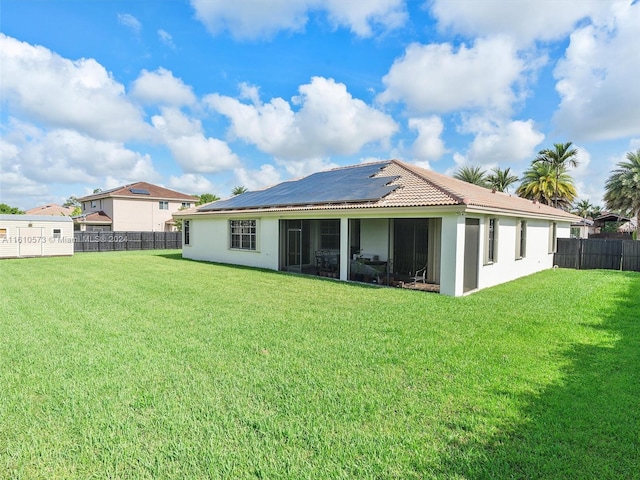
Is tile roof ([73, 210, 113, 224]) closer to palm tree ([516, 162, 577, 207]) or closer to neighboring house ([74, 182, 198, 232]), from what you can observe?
neighboring house ([74, 182, 198, 232])

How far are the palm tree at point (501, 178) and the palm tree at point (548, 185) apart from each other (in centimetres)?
601

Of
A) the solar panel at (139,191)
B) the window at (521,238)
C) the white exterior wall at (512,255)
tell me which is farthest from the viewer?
the solar panel at (139,191)

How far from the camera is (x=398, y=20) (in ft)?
41.1

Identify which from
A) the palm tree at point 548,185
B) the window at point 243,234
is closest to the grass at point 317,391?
the window at point 243,234

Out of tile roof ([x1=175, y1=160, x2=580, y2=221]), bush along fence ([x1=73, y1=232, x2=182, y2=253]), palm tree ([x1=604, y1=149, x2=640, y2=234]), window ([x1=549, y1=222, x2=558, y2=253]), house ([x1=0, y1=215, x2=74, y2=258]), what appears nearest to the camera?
tile roof ([x1=175, y1=160, x2=580, y2=221])

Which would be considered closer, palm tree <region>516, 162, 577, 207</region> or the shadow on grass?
the shadow on grass

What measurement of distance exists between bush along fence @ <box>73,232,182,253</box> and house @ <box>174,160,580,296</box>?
11.2 meters

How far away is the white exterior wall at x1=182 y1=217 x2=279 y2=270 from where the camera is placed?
15.6 metres

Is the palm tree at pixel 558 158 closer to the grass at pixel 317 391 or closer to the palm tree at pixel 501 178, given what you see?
the palm tree at pixel 501 178

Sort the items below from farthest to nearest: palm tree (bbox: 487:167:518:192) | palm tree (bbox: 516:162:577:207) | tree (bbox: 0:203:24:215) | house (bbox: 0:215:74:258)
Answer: tree (bbox: 0:203:24:215) < palm tree (bbox: 487:167:518:192) < palm tree (bbox: 516:162:577:207) < house (bbox: 0:215:74:258)

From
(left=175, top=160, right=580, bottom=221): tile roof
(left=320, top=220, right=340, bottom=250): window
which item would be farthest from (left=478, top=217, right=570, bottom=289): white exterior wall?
(left=320, top=220, right=340, bottom=250): window

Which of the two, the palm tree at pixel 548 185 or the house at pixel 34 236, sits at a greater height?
the palm tree at pixel 548 185

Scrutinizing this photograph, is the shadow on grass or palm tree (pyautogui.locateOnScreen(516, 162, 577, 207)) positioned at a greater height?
palm tree (pyautogui.locateOnScreen(516, 162, 577, 207))

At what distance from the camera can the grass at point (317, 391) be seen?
287 centimetres
